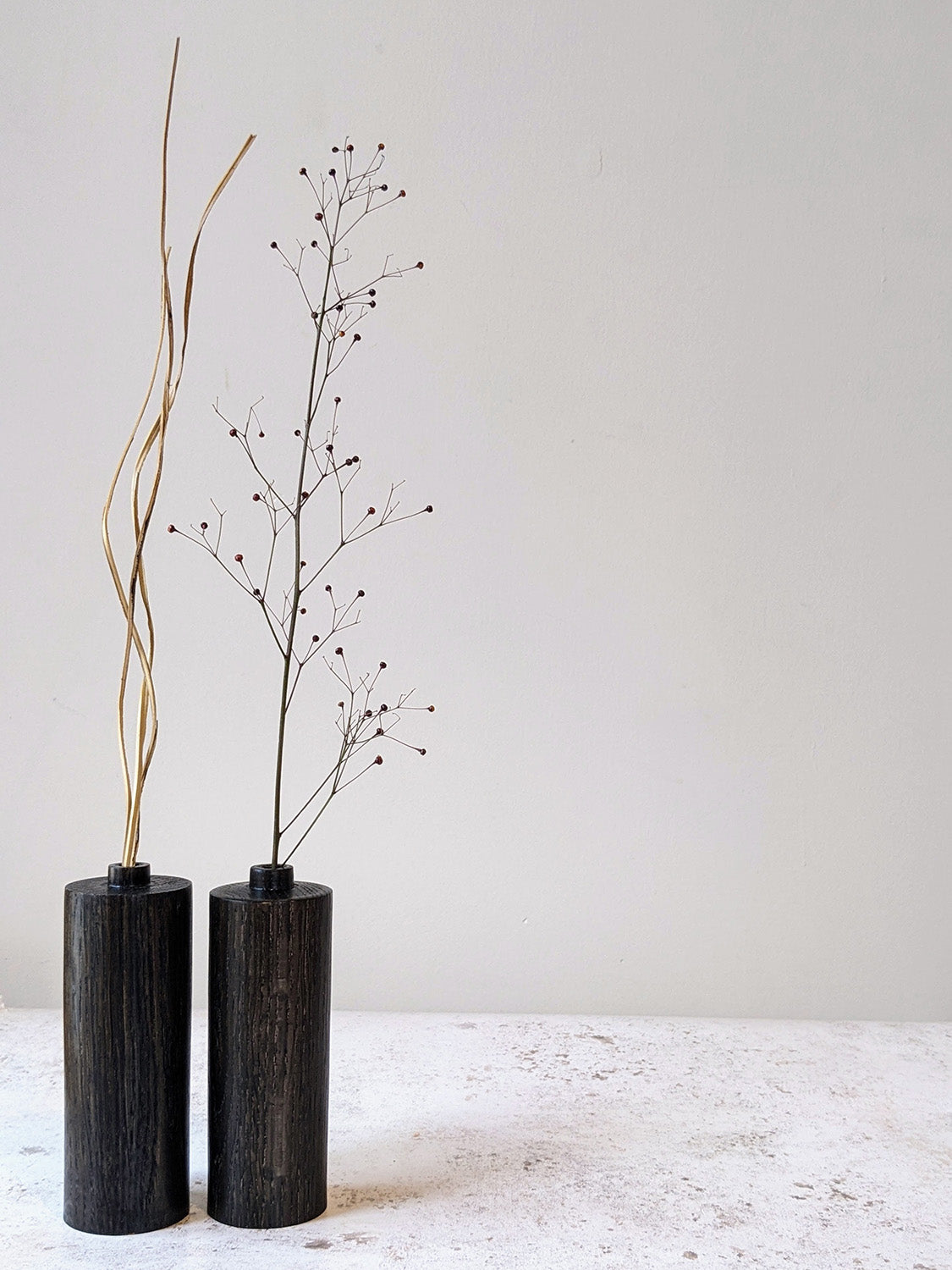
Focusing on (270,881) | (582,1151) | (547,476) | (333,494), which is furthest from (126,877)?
(547,476)

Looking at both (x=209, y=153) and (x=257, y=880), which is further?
(x=209, y=153)

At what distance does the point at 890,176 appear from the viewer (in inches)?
71.0

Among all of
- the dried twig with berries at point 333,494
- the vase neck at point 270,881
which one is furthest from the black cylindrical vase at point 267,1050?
the dried twig with berries at point 333,494

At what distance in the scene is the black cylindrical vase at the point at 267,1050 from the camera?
41.4 inches

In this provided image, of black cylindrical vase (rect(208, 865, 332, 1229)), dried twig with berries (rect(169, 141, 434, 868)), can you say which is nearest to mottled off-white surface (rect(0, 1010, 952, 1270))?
black cylindrical vase (rect(208, 865, 332, 1229))

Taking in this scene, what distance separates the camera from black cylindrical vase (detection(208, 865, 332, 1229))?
1052 millimetres

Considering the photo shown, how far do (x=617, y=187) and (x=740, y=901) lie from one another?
1.13 m

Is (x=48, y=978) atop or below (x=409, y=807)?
below

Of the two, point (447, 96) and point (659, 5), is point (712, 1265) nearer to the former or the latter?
point (447, 96)

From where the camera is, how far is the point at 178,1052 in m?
1.07

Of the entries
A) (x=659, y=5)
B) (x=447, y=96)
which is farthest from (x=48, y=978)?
(x=659, y=5)

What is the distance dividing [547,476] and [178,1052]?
105 centimetres

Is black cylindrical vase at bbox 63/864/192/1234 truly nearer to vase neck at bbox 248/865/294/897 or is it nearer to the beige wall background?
vase neck at bbox 248/865/294/897

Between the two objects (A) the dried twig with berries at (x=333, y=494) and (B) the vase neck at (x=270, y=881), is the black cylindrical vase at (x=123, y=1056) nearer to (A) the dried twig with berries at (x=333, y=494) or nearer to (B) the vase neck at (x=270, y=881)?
(B) the vase neck at (x=270, y=881)
